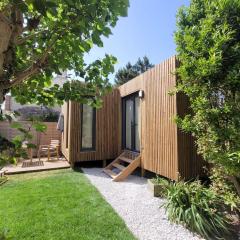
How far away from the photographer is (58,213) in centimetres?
413

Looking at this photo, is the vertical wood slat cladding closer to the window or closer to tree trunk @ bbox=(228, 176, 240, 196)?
the window

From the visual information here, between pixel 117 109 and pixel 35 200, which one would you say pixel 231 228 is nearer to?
pixel 35 200

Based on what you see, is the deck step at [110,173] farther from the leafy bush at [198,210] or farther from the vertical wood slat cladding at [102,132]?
the leafy bush at [198,210]

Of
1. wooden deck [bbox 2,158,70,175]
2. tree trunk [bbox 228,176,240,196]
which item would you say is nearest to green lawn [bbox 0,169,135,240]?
wooden deck [bbox 2,158,70,175]

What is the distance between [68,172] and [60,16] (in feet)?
22.6

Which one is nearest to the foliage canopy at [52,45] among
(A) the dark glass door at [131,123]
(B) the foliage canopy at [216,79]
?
(B) the foliage canopy at [216,79]

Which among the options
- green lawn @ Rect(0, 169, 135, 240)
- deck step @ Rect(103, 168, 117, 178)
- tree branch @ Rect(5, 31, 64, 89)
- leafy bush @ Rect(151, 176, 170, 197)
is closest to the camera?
tree branch @ Rect(5, 31, 64, 89)

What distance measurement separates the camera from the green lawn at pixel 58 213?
11.2ft

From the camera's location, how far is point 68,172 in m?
7.71

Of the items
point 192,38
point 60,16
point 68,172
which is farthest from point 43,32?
point 68,172

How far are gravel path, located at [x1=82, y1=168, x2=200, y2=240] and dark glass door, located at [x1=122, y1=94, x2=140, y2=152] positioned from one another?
155 cm

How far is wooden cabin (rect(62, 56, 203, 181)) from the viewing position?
5270 mm

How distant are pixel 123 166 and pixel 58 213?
144 inches

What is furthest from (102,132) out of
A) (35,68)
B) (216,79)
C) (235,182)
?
(35,68)
